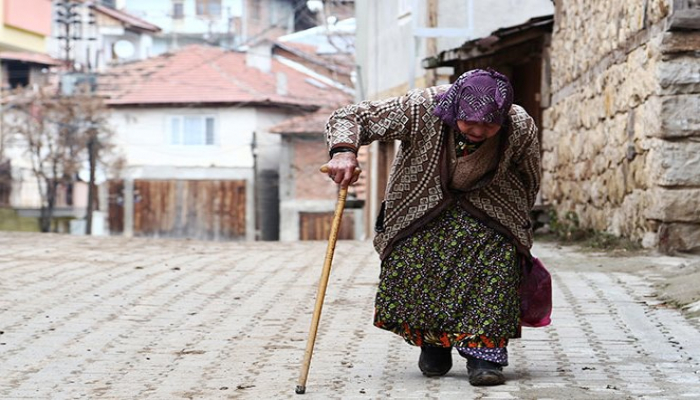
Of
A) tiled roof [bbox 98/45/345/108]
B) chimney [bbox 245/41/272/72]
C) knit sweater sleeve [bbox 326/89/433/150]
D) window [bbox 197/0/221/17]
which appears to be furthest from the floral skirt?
window [bbox 197/0/221/17]

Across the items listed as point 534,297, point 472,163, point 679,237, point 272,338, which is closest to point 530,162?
point 472,163

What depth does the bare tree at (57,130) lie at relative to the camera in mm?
38844

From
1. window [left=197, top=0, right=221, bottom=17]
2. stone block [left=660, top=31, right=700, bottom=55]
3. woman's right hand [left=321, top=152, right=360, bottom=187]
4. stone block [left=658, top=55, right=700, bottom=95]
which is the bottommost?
woman's right hand [left=321, top=152, right=360, bottom=187]

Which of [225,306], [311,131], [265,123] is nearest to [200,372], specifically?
[225,306]

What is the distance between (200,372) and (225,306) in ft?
8.69

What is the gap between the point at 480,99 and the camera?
199 inches

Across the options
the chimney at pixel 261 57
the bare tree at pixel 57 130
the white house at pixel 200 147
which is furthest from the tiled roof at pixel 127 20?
the bare tree at pixel 57 130

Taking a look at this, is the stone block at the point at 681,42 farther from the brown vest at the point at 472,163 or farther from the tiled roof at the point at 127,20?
the tiled roof at the point at 127,20

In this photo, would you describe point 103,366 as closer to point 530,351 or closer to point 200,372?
point 200,372

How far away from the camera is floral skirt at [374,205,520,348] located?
17.4 ft

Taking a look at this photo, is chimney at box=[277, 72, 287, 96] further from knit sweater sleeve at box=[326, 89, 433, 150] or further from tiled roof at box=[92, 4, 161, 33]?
knit sweater sleeve at box=[326, 89, 433, 150]

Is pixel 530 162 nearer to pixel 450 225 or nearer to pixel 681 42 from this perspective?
pixel 450 225

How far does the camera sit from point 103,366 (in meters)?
6.16

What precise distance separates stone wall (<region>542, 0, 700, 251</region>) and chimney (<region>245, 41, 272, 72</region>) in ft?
112
